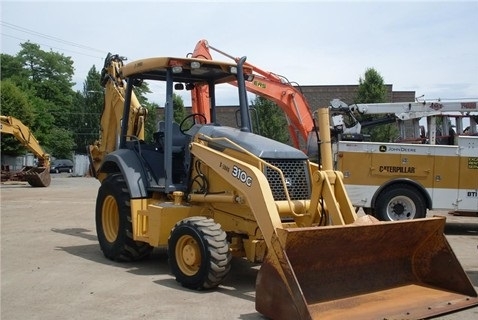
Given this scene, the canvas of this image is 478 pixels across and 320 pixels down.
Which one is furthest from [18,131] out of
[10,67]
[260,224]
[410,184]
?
[10,67]

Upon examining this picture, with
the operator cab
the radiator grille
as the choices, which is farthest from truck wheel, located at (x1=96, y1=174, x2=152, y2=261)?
the radiator grille

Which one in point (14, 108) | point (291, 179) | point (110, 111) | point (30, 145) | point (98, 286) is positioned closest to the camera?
point (98, 286)

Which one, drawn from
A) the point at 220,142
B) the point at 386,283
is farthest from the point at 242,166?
the point at 386,283

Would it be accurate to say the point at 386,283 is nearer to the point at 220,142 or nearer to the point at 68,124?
the point at 220,142

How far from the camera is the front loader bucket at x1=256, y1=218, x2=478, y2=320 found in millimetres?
5074

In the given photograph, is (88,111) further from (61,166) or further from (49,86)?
(61,166)

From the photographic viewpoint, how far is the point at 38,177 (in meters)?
28.5

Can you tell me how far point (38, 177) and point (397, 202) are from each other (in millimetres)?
21385

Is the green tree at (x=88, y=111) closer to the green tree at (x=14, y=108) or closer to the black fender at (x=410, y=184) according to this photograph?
the green tree at (x=14, y=108)

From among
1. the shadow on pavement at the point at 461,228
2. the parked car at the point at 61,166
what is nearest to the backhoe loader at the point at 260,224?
the shadow on pavement at the point at 461,228

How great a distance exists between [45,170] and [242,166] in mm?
25101

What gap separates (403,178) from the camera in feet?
40.1

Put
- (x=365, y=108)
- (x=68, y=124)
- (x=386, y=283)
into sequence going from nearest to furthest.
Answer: (x=386, y=283), (x=365, y=108), (x=68, y=124)

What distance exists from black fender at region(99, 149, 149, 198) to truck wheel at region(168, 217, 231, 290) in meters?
1.27
